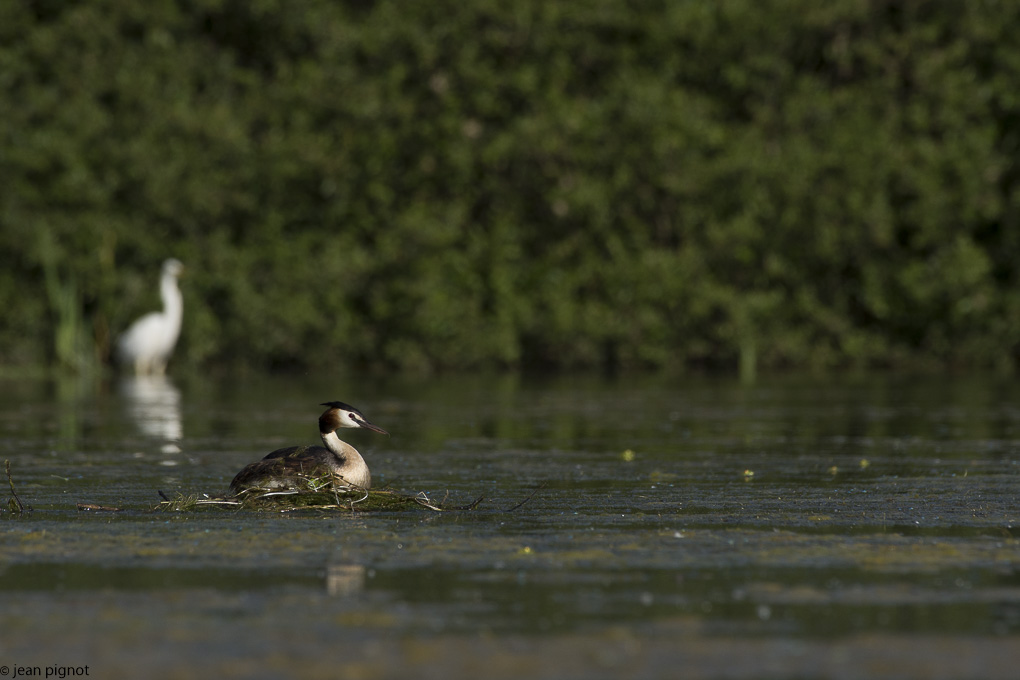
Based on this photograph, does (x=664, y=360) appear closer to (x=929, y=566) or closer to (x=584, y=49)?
(x=584, y=49)

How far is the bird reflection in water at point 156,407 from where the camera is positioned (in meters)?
14.0

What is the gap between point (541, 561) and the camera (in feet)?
22.2

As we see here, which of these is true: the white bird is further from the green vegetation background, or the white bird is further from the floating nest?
the floating nest

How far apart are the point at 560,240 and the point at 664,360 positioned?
316 centimetres

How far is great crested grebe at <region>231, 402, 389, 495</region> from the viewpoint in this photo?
903 cm

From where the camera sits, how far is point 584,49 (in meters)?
30.3

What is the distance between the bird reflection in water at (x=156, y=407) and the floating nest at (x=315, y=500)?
2962 mm

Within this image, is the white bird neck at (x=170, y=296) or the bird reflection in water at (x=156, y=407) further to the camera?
the white bird neck at (x=170, y=296)

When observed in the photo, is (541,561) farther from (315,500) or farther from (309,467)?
(309,467)

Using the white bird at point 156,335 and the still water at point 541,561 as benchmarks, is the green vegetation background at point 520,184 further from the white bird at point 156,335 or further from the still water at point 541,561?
the still water at point 541,561

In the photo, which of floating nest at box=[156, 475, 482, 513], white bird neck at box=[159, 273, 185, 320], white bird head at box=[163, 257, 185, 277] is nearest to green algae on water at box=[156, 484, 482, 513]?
floating nest at box=[156, 475, 482, 513]

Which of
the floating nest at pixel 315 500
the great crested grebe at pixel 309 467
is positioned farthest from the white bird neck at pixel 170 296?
the floating nest at pixel 315 500

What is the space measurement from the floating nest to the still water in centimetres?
14

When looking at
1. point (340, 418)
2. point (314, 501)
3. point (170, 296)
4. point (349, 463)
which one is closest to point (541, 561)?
point (314, 501)
